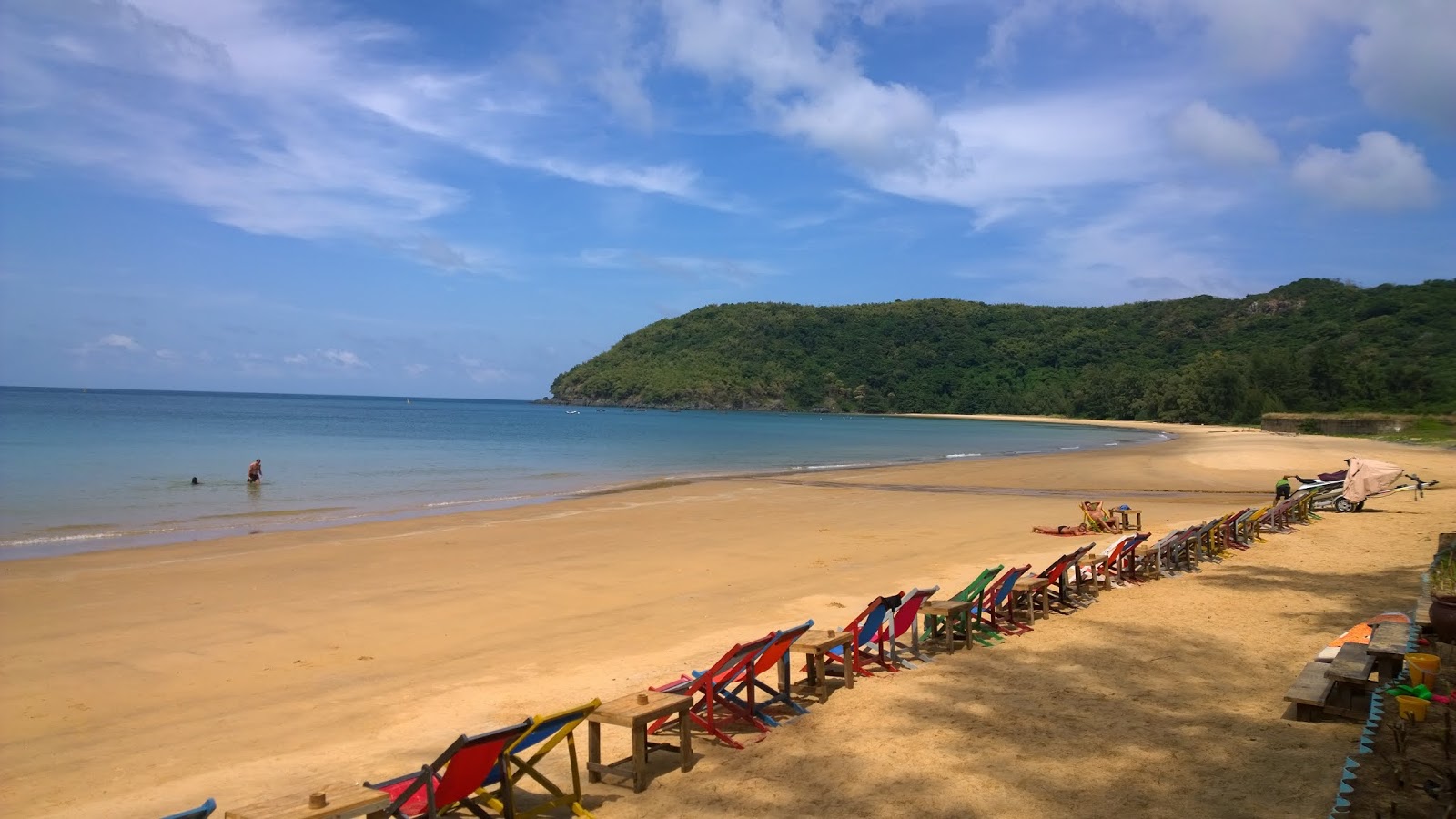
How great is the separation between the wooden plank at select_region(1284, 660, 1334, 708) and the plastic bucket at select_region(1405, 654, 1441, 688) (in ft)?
1.57

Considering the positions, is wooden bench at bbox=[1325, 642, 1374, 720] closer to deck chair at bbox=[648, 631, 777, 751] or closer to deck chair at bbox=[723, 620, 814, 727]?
deck chair at bbox=[723, 620, 814, 727]

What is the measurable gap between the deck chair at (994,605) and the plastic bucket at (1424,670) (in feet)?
11.0

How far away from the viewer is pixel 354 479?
31.0 m

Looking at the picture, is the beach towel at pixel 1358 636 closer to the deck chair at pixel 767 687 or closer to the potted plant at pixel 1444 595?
the potted plant at pixel 1444 595

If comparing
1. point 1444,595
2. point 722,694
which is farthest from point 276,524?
point 1444,595

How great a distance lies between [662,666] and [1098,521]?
11506mm

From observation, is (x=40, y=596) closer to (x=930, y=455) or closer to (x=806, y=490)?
(x=806, y=490)

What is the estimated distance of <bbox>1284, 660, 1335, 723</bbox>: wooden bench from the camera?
5.93 m

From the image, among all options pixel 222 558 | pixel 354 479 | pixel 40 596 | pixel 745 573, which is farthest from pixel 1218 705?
pixel 354 479

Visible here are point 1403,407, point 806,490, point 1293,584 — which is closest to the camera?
point 1293,584

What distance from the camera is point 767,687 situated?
22.0 ft

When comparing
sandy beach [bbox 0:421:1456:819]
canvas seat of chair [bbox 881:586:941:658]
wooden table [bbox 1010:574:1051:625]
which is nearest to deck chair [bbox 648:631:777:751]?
sandy beach [bbox 0:421:1456:819]

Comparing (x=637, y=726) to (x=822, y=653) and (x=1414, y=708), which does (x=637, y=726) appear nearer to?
(x=822, y=653)

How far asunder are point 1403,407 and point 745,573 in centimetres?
7914
